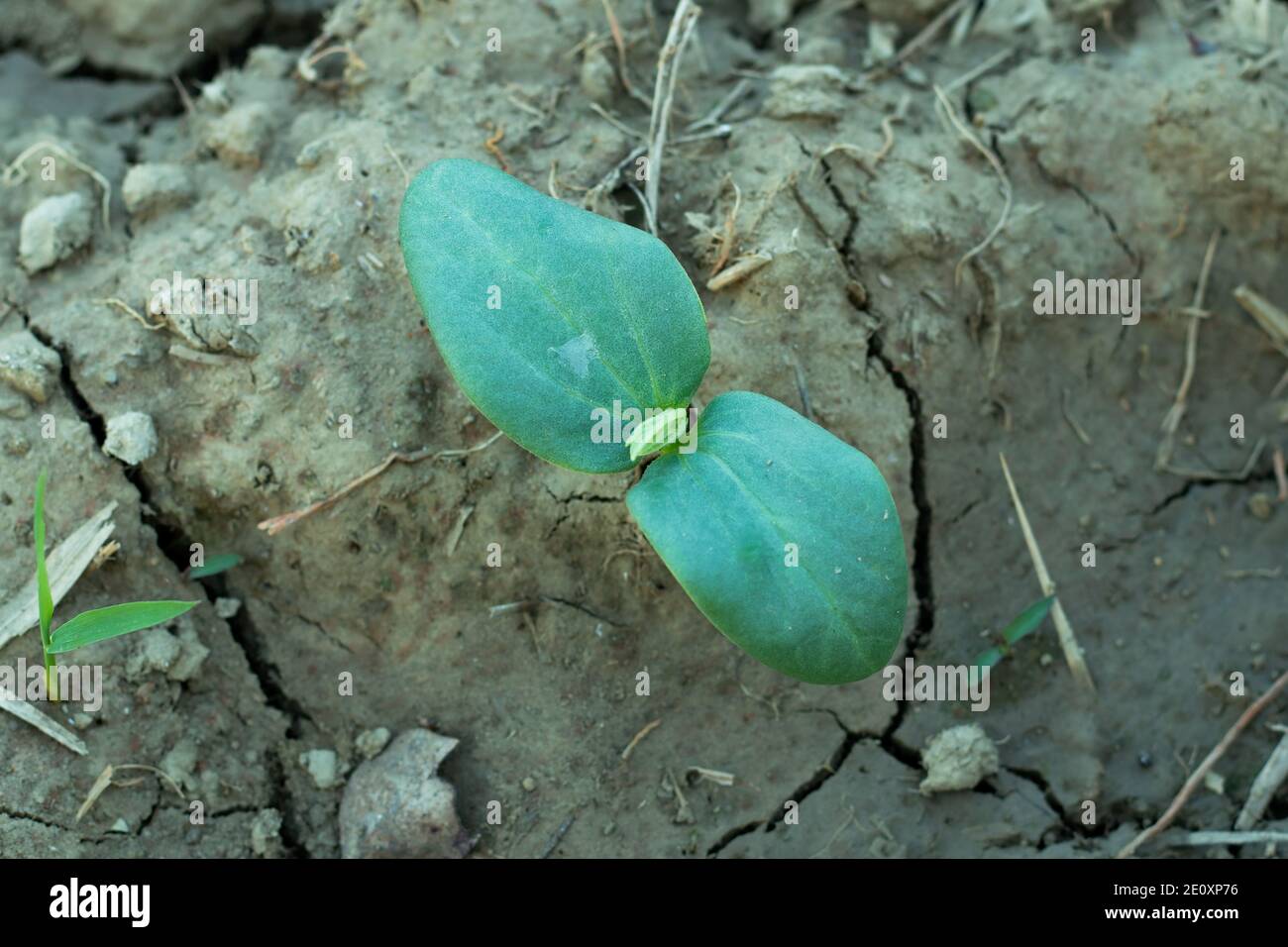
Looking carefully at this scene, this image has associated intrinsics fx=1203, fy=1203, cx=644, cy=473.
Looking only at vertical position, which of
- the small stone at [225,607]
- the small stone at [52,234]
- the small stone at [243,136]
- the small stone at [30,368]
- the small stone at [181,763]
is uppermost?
the small stone at [243,136]

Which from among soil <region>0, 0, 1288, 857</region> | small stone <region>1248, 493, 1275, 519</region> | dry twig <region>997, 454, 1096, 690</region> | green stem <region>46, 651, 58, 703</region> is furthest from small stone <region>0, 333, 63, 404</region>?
small stone <region>1248, 493, 1275, 519</region>

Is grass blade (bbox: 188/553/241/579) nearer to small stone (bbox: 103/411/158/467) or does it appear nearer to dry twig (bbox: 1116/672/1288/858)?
small stone (bbox: 103/411/158/467)

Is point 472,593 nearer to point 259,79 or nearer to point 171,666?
point 171,666

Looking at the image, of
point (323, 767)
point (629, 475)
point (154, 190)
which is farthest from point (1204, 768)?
point (154, 190)

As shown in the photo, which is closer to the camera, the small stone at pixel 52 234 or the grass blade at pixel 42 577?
the grass blade at pixel 42 577

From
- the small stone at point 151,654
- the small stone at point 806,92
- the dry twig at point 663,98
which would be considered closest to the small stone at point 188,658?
the small stone at point 151,654

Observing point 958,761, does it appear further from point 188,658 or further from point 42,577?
point 42,577

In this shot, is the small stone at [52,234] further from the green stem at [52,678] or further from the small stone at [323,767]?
the small stone at [323,767]
